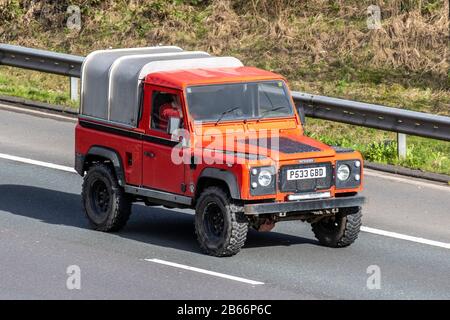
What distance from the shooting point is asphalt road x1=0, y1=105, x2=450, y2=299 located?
1539cm

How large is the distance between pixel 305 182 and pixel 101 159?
298 cm

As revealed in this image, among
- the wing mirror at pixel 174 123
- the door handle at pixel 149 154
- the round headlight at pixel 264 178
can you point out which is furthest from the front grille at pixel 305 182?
the door handle at pixel 149 154

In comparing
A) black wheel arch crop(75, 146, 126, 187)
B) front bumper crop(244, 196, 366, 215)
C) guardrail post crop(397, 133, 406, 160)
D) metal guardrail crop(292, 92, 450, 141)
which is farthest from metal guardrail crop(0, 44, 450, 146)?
black wheel arch crop(75, 146, 126, 187)

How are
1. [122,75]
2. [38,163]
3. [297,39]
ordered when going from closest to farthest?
[122,75], [38,163], [297,39]

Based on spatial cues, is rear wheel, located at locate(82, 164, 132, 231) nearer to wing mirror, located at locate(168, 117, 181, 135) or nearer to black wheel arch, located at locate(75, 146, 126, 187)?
black wheel arch, located at locate(75, 146, 126, 187)

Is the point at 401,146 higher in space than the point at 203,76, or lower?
lower

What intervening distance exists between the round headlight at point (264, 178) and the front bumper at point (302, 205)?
0.76ft

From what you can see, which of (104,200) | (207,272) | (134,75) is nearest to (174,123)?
(134,75)

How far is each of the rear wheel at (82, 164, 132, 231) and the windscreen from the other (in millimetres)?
1519

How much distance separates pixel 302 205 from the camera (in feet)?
53.7

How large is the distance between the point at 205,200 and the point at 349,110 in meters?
6.44

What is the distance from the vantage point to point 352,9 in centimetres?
2875

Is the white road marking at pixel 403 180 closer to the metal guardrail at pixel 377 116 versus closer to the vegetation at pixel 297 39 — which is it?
the metal guardrail at pixel 377 116

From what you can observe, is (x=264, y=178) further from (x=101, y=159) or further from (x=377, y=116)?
(x=377, y=116)
